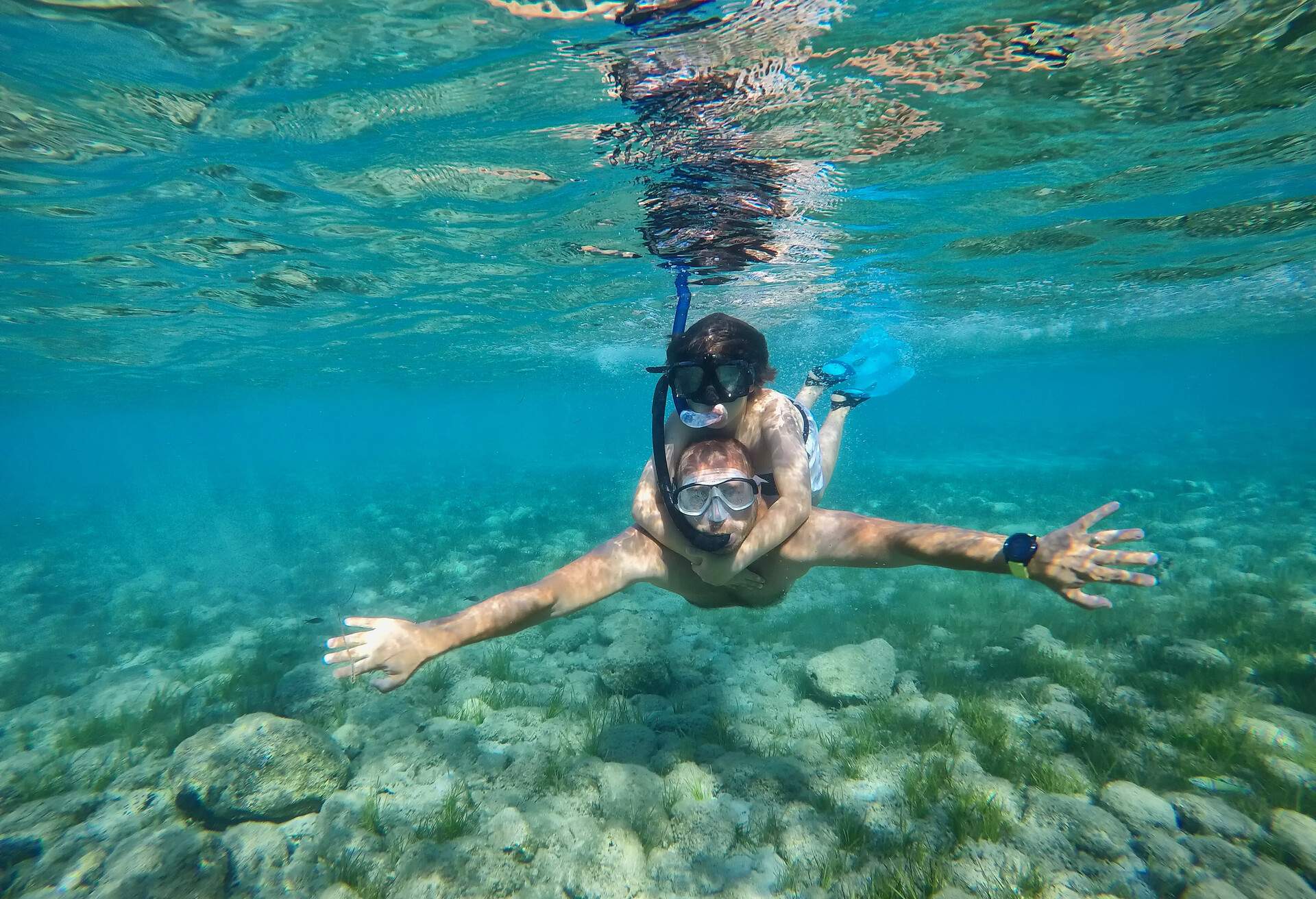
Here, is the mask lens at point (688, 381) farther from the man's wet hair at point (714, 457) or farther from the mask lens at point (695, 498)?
the mask lens at point (695, 498)

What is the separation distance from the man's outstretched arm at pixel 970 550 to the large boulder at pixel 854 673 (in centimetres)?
283

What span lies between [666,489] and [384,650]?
203 centimetres

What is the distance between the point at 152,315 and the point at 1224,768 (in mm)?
25716

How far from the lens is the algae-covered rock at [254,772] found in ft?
15.6

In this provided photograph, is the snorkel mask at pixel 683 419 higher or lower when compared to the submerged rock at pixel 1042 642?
higher

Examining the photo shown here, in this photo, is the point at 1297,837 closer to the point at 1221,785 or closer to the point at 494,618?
the point at 1221,785

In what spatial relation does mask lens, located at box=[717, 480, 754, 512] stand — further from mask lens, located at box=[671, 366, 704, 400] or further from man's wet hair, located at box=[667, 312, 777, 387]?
man's wet hair, located at box=[667, 312, 777, 387]

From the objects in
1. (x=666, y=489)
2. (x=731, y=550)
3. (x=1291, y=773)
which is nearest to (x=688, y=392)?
(x=666, y=489)

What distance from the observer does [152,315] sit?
1792 cm

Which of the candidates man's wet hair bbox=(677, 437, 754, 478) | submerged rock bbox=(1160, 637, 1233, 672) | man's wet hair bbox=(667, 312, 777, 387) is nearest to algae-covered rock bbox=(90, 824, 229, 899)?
man's wet hair bbox=(677, 437, 754, 478)

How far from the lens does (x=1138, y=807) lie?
4.01 metres

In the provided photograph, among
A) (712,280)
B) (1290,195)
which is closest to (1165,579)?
(1290,195)

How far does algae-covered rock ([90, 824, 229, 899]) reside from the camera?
3918 millimetres

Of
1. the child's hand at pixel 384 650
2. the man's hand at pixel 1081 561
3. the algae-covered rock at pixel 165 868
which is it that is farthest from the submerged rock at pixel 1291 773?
the algae-covered rock at pixel 165 868
